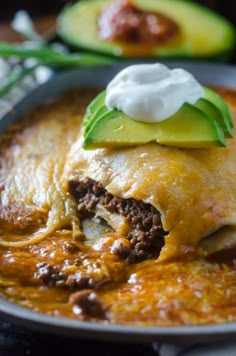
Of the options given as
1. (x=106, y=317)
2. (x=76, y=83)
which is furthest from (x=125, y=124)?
(x=76, y=83)

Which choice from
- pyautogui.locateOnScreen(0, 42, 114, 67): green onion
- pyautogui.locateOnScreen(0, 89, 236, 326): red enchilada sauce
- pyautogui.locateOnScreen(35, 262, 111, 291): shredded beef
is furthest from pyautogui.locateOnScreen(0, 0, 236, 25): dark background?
pyautogui.locateOnScreen(35, 262, 111, 291): shredded beef

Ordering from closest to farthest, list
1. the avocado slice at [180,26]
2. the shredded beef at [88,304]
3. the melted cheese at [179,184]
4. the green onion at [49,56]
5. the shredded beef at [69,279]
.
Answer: the shredded beef at [88,304] → the shredded beef at [69,279] → the melted cheese at [179,184] → the green onion at [49,56] → the avocado slice at [180,26]

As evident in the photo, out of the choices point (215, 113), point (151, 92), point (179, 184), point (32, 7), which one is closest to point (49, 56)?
point (151, 92)

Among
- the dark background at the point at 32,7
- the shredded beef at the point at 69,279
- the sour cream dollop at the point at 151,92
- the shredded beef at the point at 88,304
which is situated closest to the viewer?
the shredded beef at the point at 88,304

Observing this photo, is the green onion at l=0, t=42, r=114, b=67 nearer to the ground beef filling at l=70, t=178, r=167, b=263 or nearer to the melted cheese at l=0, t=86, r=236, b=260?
the melted cheese at l=0, t=86, r=236, b=260

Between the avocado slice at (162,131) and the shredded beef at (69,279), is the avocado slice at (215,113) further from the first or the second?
the shredded beef at (69,279)

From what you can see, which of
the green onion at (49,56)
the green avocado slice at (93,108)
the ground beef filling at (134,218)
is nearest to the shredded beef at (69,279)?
the ground beef filling at (134,218)

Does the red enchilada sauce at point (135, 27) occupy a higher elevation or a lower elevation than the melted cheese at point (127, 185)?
lower
